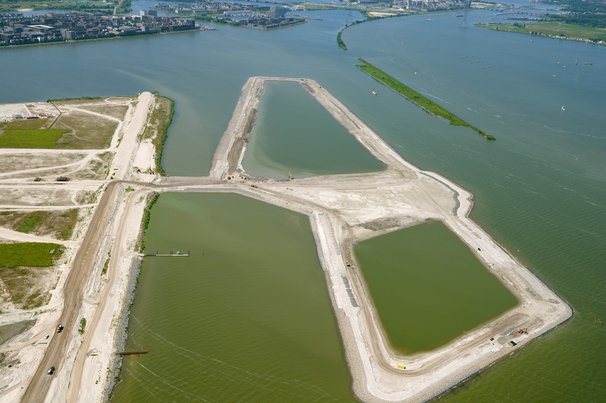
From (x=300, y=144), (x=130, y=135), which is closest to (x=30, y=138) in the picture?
(x=130, y=135)

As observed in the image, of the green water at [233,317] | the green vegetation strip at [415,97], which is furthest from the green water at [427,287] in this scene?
the green vegetation strip at [415,97]

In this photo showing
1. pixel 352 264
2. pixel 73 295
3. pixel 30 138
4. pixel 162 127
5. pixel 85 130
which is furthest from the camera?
pixel 162 127

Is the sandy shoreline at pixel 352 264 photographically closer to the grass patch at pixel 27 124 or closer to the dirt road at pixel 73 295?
the dirt road at pixel 73 295

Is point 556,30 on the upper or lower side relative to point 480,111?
upper

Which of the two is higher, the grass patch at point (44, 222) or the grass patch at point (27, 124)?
the grass patch at point (27, 124)

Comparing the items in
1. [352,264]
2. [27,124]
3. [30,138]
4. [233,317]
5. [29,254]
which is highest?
[27,124]

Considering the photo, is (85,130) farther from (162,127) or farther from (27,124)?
(162,127)

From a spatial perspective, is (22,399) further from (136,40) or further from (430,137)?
(136,40)

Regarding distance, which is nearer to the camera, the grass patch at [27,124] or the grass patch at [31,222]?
the grass patch at [31,222]

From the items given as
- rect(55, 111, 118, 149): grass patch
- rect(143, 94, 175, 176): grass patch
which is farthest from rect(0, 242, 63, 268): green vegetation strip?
Answer: rect(55, 111, 118, 149): grass patch
